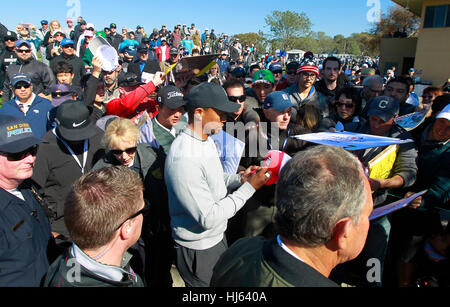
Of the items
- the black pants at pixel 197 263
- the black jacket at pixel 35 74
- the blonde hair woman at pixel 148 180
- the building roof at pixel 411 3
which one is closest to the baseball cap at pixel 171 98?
the blonde hair woman at pixel 148 180

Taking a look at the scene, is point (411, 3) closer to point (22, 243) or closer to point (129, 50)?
point (129, 50)

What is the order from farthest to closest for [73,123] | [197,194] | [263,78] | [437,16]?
[437,16], [263,78], [73,123], [197,194]

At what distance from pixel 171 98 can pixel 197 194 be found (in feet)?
5.14

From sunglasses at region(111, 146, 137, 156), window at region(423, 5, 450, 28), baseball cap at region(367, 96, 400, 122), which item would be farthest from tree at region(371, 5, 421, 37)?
sunglasses at region(111, 146, 137, 156)

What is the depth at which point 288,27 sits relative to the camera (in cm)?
4144

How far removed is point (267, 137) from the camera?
3.03 meters

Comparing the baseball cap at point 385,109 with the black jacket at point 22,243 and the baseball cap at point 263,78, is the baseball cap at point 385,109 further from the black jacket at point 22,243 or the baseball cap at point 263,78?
the black jacket at point 22,243

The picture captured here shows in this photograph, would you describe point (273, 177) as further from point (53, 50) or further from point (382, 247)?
point (53, 50)

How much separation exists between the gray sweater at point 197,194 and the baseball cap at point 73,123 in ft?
3.83

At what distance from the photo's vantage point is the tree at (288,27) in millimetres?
40781

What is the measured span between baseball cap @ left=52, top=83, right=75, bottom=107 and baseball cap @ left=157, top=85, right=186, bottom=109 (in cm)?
180

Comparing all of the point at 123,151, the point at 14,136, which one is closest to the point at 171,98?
the point at 123,151

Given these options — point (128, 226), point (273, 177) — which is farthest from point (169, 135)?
point (128, 226)
